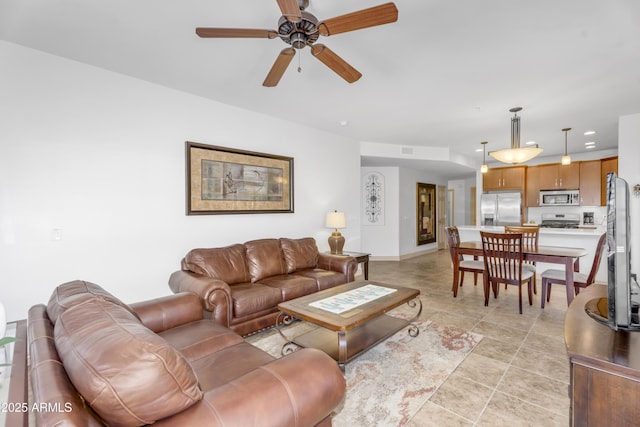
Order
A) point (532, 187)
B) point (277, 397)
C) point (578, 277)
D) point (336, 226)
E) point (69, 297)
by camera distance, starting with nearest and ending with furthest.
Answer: point (277, 397) → point (69, 297) → point (578, 277) → point (336, 226) → point (532, 187)

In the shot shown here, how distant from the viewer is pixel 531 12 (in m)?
2.00

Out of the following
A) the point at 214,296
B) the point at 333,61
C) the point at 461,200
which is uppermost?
the point at 333,61

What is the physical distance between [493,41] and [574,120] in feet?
10.2

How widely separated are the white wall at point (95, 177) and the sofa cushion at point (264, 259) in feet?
1.20

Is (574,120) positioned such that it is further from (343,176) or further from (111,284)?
(111,284)

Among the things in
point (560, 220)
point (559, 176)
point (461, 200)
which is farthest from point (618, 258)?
point (461, 200)

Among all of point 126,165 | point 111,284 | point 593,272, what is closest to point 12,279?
point 111,284

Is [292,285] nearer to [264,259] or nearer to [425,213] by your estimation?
[264,259]

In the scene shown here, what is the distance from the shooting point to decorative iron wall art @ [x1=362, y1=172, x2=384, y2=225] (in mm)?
7297

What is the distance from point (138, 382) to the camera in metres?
0.88

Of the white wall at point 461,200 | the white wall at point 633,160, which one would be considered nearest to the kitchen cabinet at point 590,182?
the white wall at point 633,160

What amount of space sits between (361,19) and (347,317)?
6.40 feet

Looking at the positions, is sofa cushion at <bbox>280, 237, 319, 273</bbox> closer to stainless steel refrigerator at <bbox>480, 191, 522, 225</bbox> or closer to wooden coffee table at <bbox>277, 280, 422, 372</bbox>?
wooden coffee table at <bbox>277, 280, 422, 372</bbox>

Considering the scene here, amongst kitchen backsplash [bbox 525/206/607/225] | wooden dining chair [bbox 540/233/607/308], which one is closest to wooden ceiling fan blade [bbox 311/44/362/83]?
wooden dining chair [bbox 540/233/607/308]
